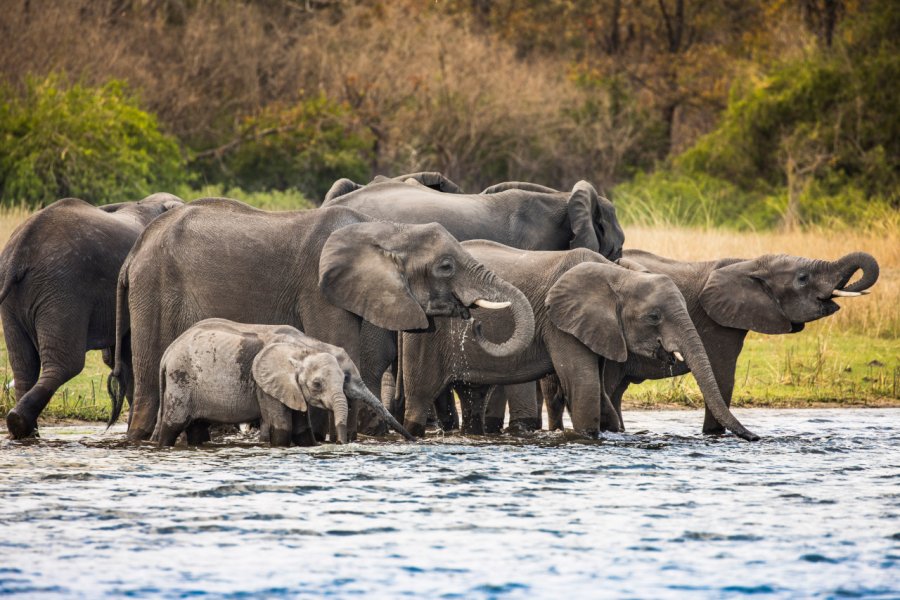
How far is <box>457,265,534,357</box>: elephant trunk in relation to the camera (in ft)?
31.8

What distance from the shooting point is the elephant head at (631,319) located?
1016 centimetres

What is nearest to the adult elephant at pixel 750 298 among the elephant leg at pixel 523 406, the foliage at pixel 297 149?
the elephant leg at pixel 523 406

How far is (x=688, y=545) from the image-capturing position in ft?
22.5

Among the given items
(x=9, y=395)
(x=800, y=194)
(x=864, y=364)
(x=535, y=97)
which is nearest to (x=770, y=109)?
(x=800, y=194)

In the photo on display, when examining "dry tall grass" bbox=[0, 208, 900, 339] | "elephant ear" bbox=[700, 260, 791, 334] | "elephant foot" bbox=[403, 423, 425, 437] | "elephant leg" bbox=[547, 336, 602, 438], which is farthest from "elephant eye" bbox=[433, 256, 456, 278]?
"dry tall grass" bbox=[0, 208, 900, 339]

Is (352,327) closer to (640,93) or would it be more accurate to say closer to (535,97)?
(535,97)

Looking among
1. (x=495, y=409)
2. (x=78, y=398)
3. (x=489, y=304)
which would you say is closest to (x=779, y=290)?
(x=495, y=409)

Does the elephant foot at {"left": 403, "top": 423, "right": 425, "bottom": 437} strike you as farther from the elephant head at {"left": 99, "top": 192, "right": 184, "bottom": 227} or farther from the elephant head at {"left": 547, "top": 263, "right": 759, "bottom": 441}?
the elephant head at {"left": 99, "top": 192, "right": 184, "bottom": 227}

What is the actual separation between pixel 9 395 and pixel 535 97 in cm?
2639

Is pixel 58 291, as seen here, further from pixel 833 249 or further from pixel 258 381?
pixel 833 249

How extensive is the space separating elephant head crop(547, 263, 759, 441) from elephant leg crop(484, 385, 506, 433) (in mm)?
1375

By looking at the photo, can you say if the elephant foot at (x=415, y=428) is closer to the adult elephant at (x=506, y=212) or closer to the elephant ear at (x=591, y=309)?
the elephant ear at (x=591, y=309)

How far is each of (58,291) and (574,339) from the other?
12.1 ft

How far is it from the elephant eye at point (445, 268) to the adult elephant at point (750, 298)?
175cm
